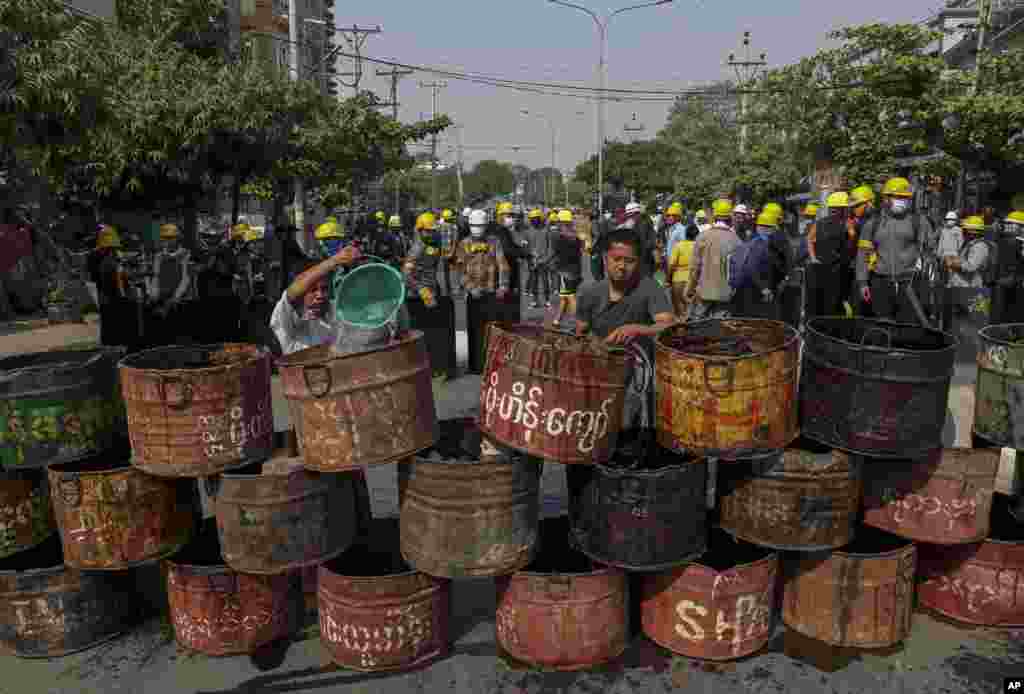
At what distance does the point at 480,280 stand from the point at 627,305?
5.06 metres

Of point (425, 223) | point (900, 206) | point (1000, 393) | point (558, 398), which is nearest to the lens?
point (558, 398)

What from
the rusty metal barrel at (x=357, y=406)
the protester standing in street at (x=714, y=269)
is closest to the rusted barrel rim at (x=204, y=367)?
the rusty metal barrel at (x=357, y=406)

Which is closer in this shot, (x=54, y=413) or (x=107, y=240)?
(x=54, y=413)

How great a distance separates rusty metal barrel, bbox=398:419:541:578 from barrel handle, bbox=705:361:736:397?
0.85 meters

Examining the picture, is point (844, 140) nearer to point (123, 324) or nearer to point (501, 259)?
point (501, 259)

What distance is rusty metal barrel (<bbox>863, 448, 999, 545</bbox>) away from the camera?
3.61 m

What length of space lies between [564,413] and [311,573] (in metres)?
1.89

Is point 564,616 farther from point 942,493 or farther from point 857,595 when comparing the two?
point 942,493

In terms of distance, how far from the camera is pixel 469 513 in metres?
3.37

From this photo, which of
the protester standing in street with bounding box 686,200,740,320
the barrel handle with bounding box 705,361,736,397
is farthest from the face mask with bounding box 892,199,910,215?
the barrel handle with bounding box 705,361,736,397

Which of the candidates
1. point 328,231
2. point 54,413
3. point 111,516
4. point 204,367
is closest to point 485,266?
point 328,231

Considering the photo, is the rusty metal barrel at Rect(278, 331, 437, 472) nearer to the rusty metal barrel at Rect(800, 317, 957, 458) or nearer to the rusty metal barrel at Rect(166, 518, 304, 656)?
the rusty metal barrel at Rect(166, 518, 304, 656)

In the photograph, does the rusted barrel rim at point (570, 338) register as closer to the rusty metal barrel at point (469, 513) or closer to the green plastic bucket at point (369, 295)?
the rusty metal barrel at point (469, 513)

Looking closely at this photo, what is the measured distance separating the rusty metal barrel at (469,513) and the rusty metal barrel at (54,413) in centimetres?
159
